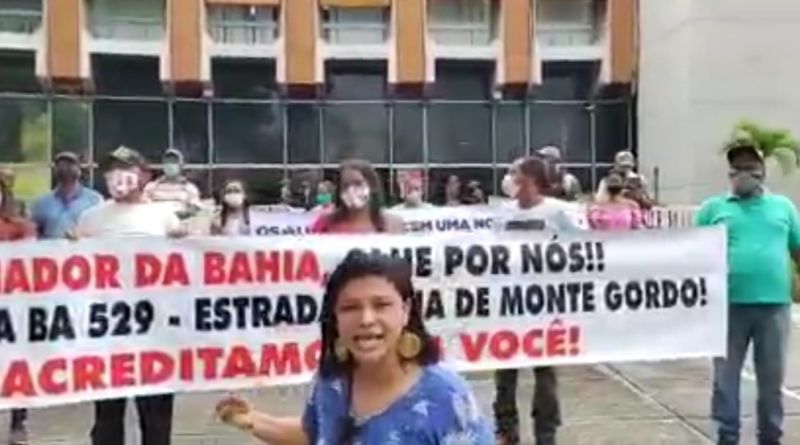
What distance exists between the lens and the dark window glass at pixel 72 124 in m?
35.5

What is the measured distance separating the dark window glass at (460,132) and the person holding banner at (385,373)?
3390cm

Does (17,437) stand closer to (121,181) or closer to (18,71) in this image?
(121,181)

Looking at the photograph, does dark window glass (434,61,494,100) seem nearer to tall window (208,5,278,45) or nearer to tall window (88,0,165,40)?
tall window (208,5,278,45)

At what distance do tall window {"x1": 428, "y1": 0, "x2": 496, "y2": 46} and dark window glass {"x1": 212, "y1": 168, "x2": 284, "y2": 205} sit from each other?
5766 mm

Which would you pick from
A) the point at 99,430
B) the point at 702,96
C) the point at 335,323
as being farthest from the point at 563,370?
the point at 702,96

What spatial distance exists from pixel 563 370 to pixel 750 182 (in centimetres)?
408

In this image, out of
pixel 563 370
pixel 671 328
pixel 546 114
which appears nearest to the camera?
pixel 671 328

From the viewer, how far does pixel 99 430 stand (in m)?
6.91

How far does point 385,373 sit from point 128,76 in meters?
34.1

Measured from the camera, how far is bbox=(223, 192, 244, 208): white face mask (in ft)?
41.3

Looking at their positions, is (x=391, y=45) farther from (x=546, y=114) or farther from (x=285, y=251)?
(x=285, y=251)

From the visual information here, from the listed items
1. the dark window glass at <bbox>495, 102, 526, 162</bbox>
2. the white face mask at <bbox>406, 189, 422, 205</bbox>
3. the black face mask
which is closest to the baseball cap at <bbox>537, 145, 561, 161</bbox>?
the black face mask

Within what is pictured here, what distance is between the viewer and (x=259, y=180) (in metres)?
36.2

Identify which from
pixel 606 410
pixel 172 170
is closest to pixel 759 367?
pixel 606 410
